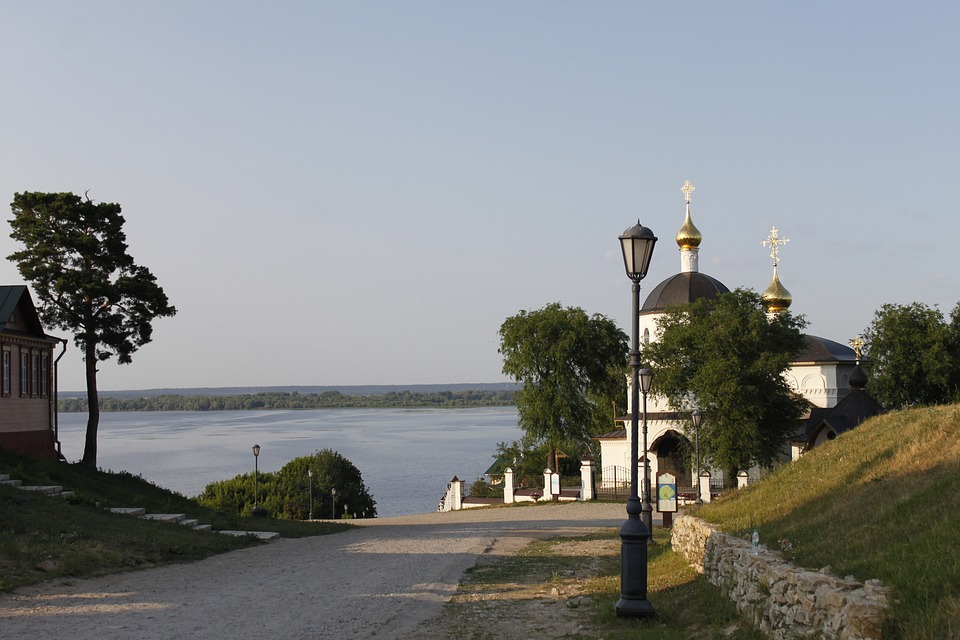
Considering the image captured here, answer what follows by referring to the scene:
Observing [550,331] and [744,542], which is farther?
[550,331]

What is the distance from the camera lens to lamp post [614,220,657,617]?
10227mm

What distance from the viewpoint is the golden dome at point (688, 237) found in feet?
148

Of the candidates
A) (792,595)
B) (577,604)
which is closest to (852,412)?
(577,604)

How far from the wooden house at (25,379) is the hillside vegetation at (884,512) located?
19400mm

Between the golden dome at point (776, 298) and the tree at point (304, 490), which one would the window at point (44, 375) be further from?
the golden dome at point (776, 298)

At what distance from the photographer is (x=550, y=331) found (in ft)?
144

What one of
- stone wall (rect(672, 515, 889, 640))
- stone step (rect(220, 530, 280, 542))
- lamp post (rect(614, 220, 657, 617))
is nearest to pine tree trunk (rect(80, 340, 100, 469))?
stone step (rect(220, 530, 280, 542))

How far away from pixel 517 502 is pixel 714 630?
1167 inches

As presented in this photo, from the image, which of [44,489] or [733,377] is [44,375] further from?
[733,377]

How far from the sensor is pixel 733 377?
111 feet

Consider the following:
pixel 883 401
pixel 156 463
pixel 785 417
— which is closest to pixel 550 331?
pixel 785 417

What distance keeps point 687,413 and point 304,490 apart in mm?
31383

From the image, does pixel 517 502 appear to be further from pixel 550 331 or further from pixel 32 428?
pixel 32 428

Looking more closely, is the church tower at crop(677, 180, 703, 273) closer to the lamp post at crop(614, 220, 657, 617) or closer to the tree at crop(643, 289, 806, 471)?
the tree at crop(643, 289, 806, 471)
